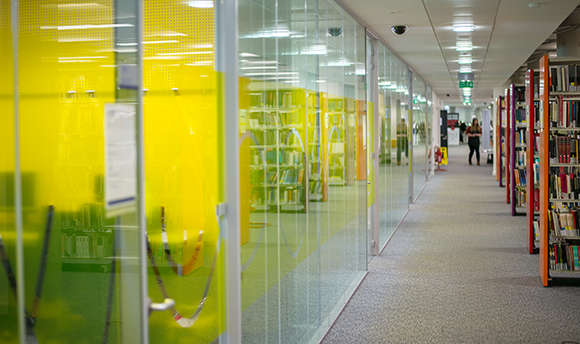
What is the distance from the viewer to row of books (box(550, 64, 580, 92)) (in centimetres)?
698

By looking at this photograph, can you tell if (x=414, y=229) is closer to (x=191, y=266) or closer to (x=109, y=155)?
(x=191, y=266)

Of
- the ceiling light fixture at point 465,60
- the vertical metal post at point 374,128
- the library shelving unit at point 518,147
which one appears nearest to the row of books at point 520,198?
the library shelving unit at point 518,147

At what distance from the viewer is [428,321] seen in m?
5.58

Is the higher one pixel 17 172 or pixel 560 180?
pixel 17 172

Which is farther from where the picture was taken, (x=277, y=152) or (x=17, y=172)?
(x=277, y=152)

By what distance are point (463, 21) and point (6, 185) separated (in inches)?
272

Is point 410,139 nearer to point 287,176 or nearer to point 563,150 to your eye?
point 563,150

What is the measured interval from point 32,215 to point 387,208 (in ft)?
27.3

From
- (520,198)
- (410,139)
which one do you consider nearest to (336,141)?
(520,198)

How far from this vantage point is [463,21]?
7.75m

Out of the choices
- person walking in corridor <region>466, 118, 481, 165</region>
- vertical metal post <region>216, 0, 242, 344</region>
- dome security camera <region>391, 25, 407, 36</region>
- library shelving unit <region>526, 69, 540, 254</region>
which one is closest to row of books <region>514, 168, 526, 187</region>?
library shelving unit <region>526, 69, 540, 254</region>

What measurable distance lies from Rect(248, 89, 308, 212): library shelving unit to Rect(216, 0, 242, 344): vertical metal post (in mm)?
259

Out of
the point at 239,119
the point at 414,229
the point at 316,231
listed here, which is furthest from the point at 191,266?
the point at 414,229

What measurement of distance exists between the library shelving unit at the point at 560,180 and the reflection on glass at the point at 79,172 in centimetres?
559
